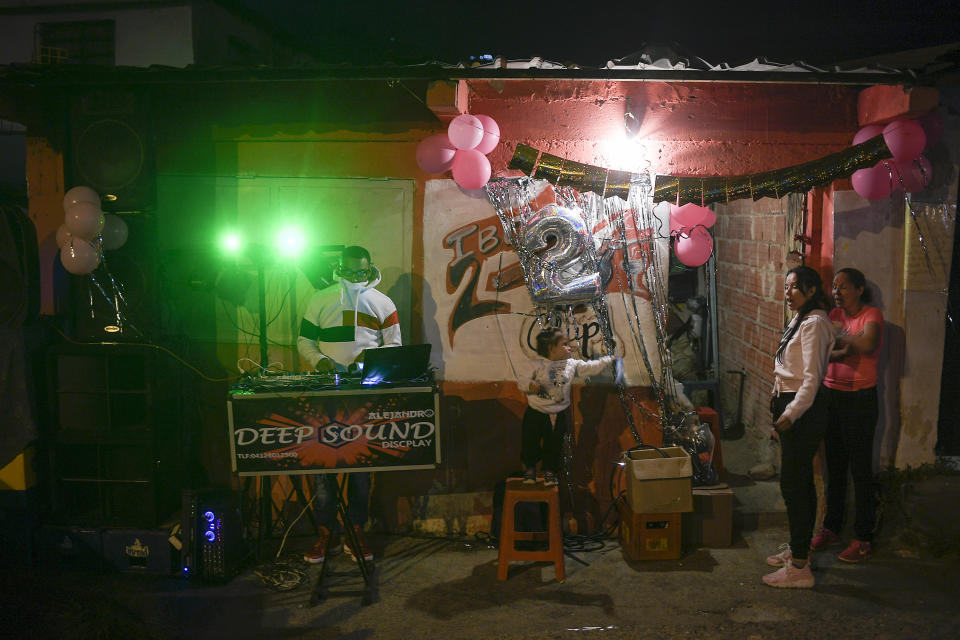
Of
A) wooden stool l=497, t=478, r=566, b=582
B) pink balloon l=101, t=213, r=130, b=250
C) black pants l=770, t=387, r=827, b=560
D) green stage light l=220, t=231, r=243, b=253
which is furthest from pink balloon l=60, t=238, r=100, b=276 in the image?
black pants l=770, t=387, r=827, b=560

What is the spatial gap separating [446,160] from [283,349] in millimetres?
2338

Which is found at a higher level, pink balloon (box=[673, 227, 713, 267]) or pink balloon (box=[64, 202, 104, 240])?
pink balloon (box=[64, 202, 104, 240])

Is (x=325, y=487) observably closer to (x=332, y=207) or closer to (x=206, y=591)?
(x=206, y=591)

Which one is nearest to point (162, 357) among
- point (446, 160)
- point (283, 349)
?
point (283, 349)

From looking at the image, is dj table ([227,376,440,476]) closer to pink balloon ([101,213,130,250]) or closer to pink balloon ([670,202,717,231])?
pink balloon ([101,213,130,250])

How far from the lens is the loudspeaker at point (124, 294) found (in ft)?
18.6

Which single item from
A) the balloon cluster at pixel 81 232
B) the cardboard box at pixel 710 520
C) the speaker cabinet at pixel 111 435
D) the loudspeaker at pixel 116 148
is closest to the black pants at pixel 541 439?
the cardboard box at pixel 710 520

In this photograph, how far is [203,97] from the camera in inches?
243

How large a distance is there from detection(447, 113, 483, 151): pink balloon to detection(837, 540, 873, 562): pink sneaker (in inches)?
176

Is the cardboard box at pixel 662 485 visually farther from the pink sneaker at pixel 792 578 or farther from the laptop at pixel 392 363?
the laptop at pixel 392 363

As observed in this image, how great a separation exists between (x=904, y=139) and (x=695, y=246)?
→ 173 cm

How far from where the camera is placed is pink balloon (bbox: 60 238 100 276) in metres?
5.44

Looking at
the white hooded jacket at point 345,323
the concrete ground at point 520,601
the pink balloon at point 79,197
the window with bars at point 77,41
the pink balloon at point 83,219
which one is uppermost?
the window with bars at point 77,41

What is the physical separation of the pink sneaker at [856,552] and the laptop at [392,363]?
12.3 ft
